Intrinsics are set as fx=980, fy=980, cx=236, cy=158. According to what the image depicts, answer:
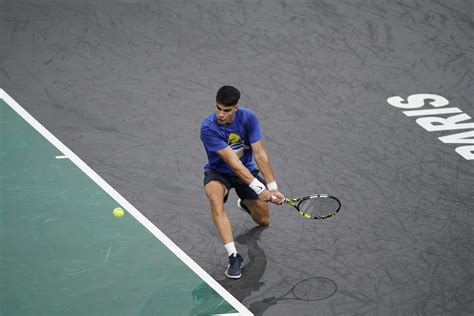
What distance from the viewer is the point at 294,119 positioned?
12242 mm

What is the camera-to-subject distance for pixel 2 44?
44.7ft

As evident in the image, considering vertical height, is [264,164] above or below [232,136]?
below

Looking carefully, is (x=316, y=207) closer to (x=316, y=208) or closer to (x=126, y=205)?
(x=316, y=208)

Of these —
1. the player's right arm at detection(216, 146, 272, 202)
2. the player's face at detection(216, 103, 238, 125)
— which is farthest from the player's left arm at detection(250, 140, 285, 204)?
the player's face at detection(216, 103, 238, 125)

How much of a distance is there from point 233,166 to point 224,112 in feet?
1.71

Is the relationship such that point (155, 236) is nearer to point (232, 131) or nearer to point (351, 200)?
point (232, 131)

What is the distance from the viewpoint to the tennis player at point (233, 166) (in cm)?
927

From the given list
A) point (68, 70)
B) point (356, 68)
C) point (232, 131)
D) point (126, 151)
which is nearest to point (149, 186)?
point (126, 151)

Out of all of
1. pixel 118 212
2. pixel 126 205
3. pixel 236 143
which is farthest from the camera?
pixel 126 205

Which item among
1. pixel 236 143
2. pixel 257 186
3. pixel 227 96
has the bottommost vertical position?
pixel 257 186

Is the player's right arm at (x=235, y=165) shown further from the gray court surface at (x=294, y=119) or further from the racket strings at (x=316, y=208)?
the gray court surface at (x=294, y=119)

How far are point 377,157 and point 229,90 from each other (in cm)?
293

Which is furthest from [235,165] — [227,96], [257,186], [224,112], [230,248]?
[230,248]

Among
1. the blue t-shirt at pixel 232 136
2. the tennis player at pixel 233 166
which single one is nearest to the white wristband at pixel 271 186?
the tennis player at pixel 233 166
